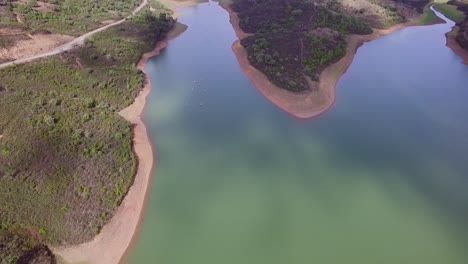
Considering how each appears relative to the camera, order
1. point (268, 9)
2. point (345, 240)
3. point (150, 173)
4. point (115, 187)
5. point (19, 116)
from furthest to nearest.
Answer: point (268, 9)
point (19, 116)
point (150, 173)
point (115, 187)
point (345, 240)

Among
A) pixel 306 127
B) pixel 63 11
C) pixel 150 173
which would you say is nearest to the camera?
pixel 150 173

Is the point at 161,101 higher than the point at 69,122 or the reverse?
the reverse

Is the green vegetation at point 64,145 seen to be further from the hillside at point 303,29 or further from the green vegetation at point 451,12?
the green vegetation at point 451,12

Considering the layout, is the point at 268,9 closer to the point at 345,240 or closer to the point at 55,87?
the point at 55,87

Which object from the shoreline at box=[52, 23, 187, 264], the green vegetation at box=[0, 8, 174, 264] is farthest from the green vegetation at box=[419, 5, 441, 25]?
the shoreline at box=[52, 23, 187, 264]

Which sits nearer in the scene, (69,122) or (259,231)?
(259,231)

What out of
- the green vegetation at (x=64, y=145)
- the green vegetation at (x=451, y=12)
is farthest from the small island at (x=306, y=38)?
the green vegetation at (x=64, y=145)

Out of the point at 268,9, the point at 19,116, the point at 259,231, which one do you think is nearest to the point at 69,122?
the point at 19,116

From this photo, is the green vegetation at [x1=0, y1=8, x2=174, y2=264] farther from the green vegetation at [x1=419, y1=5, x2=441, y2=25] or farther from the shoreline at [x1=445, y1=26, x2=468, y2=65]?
the green vegetation at [x1=419, y1=5, x2=441, y2=25]
